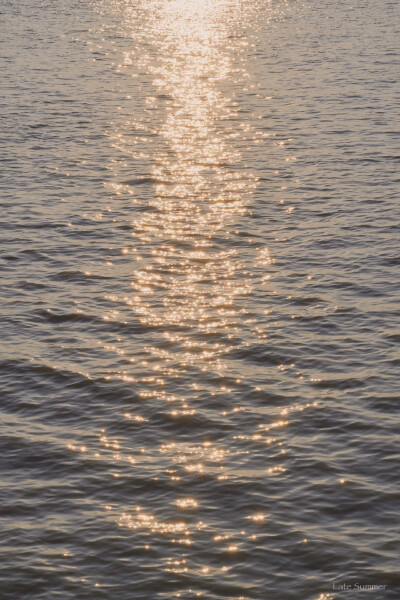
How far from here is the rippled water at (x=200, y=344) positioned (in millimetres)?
15383

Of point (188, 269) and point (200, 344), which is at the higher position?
point (188, 269)

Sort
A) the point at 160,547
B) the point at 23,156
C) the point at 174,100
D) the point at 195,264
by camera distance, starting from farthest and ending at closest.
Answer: the point at 174,100 < the point at 23,156 < the point at 195,264 < the point at 160,547

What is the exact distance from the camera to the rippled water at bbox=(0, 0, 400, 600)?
15.4m

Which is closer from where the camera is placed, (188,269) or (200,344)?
(200,344)

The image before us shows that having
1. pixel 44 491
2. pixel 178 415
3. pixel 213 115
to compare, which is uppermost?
pixel 213 115

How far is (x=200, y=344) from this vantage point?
2236cm

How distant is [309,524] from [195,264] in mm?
12651

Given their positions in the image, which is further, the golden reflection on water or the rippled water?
the golden reflection on water

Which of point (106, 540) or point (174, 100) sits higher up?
point (174, 100)

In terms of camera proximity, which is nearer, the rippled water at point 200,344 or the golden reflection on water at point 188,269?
the rippled water at point 200,344

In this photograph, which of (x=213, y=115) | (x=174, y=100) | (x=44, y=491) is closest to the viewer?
(x=44, y=491)

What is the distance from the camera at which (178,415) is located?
19.4 m

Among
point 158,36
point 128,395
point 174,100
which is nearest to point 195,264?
point 128,395

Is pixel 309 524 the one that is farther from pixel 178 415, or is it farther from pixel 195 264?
pixel 195 264
